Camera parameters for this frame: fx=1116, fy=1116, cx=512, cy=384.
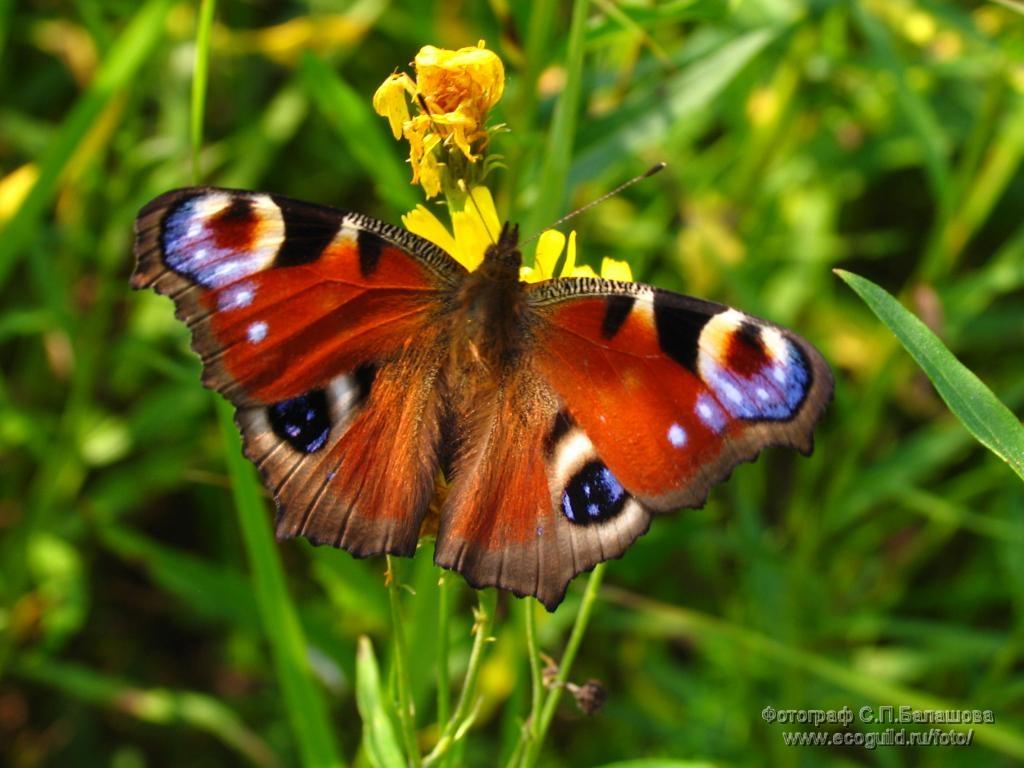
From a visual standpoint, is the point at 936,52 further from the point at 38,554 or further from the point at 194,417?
the point at 38,554

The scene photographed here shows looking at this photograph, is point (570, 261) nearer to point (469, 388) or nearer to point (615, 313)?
point (615, 313)

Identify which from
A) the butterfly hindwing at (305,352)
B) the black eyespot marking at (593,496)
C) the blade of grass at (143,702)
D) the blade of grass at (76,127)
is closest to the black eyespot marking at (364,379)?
the butterfly hindwing at (305,352)

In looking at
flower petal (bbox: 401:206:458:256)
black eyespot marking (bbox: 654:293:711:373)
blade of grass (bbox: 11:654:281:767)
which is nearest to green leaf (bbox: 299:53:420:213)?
flower petal (bbox: 401:206:458:256)

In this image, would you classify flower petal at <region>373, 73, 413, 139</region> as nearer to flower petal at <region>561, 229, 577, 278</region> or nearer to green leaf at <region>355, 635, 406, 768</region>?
flower petal at <region>561, 229, 577, 278</region>

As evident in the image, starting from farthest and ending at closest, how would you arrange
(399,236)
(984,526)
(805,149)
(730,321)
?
1. (805,149)
2. (984,526)
3. (399,236)
4. (730,321)

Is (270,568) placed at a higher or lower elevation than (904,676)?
higher

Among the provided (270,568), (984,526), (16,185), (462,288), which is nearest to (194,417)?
(16,185)
